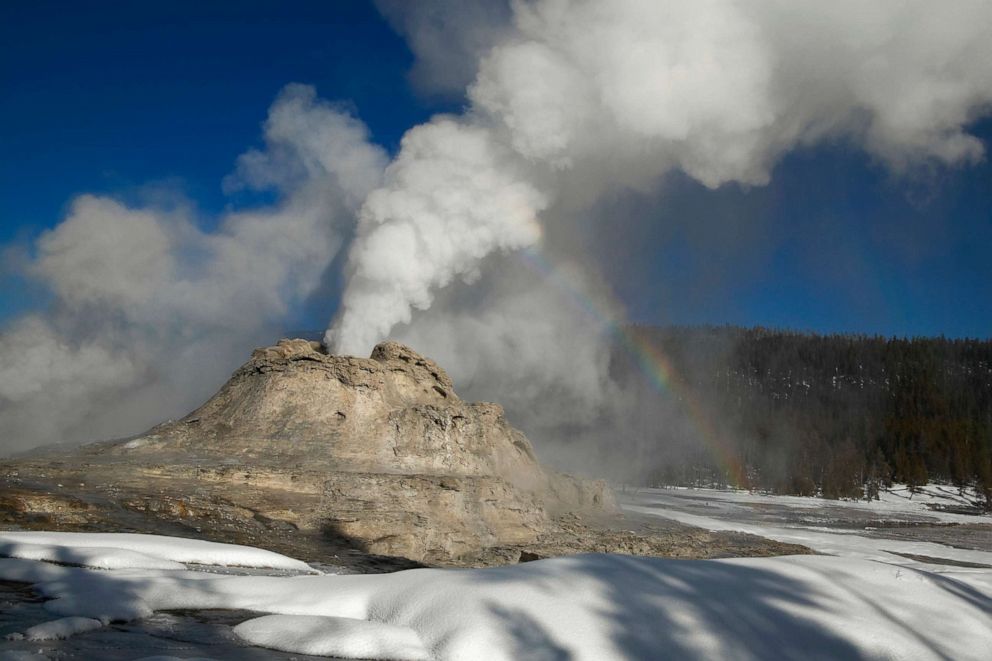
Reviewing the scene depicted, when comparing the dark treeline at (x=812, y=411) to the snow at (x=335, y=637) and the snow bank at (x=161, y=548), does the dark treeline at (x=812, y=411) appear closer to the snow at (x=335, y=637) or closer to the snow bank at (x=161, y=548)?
the snow bank at (x=161, y=548)

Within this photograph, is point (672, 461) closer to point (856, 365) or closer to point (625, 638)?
point (856, 365)

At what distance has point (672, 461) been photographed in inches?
4227

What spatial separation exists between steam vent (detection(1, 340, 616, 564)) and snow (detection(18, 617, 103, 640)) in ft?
30.2

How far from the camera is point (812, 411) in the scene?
134 m

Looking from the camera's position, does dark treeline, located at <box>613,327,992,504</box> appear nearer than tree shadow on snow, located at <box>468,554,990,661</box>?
No

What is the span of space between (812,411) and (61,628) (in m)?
147

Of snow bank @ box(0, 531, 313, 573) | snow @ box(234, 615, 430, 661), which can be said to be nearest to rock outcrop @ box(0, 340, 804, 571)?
snow bank @ box(0, 531, 313, 573)

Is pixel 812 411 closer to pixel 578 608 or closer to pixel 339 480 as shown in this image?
pixel 339 480

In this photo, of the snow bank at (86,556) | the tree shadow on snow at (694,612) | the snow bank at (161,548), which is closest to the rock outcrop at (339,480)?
the snow bank at (161,548)

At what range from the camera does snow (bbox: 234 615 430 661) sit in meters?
5.23

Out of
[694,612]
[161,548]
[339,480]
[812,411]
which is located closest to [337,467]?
[339,480]

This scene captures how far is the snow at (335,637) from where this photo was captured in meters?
5.23

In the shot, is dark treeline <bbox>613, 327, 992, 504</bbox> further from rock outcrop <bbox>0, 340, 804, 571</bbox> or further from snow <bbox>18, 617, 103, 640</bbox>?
snow <bbox>18, 617, 103, 640</bbox>

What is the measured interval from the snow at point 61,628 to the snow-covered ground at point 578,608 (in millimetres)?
13
